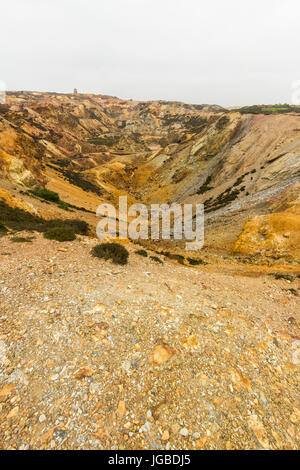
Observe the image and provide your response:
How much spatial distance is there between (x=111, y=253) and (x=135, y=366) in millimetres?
6116

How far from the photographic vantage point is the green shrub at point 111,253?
32.1ft

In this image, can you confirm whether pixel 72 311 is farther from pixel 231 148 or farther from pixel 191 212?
pixel 231 148

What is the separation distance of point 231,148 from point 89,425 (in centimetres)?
4931

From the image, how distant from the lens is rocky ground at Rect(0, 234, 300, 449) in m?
3.47

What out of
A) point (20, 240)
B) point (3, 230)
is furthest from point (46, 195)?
point (20, 240)

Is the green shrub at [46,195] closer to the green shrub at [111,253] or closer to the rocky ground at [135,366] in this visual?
the green shrub at [111,253]

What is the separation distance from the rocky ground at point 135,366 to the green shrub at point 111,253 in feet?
5.85

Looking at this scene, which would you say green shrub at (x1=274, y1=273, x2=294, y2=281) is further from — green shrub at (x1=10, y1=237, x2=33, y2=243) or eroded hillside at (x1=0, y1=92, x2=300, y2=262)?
green shrub at (x1=10, y1=237, x2=33, y2=243)

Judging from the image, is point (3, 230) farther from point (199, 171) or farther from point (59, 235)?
point (199, 171)

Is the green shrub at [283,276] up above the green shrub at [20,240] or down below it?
below

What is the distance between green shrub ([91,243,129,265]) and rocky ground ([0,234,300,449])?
1.78 m

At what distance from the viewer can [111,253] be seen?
1011 cm

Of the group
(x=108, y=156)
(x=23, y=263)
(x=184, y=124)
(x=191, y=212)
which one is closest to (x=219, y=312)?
(x=23, y=263)

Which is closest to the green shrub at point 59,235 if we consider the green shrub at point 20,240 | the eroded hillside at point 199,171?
the green shrub at point 20,240
